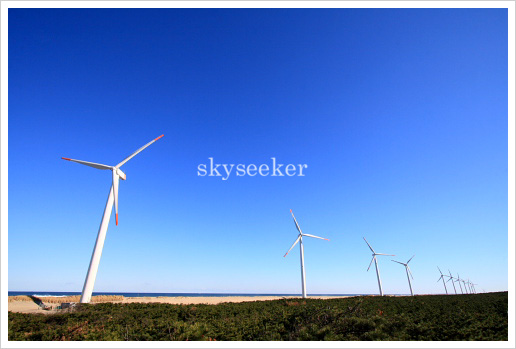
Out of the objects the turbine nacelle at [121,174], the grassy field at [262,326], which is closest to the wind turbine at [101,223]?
the turbine nacelle at [121,174]

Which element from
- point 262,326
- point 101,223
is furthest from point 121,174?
point 262,326

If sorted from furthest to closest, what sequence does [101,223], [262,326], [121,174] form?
[121,174]
[101,223]
[262,326]

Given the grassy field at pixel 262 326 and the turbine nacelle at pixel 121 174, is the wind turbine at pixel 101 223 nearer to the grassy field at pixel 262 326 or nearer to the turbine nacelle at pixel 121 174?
the turbine nacelle at pixel 121 174

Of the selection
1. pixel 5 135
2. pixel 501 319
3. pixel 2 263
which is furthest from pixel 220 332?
pixel 501 319

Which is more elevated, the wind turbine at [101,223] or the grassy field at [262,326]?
the wind turbine at [101,223]

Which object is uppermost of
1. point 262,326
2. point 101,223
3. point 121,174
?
point 121,174

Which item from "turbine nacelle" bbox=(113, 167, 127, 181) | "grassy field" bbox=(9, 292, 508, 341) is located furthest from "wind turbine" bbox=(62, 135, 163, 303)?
A: "grassy field" bbox=(9, 292, 508, 341)

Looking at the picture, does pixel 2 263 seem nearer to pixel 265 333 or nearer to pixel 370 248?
pixel 265 333

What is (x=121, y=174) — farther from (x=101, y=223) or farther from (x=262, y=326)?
(x=262, y=326)

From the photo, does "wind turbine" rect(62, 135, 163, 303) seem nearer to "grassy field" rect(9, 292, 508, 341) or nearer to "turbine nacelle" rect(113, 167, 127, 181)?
"turbine nacelle" rect(113, 167, 127, 181)

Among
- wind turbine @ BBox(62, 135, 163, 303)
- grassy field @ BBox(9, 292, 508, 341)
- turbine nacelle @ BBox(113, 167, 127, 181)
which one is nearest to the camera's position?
grassy field @ BBox(9, 292, 508, 341)

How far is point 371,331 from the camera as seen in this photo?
18.5 meters

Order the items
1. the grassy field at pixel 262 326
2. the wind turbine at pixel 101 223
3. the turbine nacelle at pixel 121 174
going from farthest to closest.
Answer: the turbine nacelle at pixel 121 174
the wind turbine at pixel 101 223
the grassy field at pixel 262 326

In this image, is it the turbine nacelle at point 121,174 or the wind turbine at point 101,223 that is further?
the turbine nacelle at point 121,174
